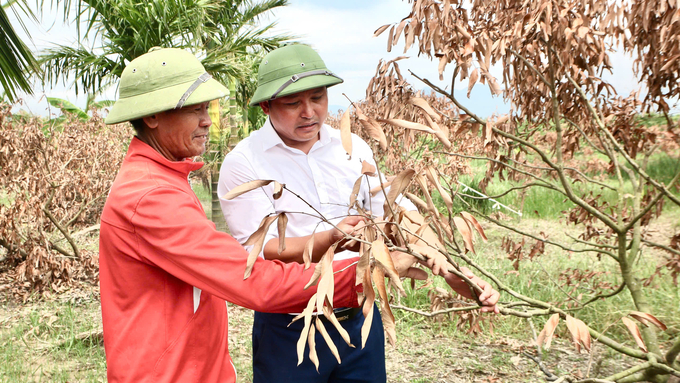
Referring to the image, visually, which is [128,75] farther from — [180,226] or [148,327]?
[148,327]

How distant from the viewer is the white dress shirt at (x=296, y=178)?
199 cm

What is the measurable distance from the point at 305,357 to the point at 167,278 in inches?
31.0

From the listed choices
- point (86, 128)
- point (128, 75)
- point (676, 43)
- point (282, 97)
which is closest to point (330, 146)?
point (282, 97)

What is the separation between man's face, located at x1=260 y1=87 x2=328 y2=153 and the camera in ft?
6.68

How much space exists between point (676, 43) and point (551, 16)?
27.0 inches

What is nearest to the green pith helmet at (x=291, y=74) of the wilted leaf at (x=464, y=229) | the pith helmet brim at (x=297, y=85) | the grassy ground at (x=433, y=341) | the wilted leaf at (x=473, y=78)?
the pith helmet brim at (x=297, y=85)

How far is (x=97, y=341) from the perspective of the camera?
15.0ft

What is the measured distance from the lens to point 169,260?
4.64ft

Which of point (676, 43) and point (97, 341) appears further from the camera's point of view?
point (97, 341)

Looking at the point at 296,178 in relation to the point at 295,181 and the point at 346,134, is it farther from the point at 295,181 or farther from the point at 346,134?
the point at 346,134

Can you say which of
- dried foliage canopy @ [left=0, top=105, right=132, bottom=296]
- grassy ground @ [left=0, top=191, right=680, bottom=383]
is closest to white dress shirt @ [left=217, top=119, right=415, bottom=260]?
grassy ground @ [left=0, top=191, right=680, bottom=383]

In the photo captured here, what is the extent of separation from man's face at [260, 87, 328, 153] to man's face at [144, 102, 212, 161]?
45 cm

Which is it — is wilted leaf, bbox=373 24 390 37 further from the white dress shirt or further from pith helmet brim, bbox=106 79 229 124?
pith helmet brim, bbox=106 79 229 124

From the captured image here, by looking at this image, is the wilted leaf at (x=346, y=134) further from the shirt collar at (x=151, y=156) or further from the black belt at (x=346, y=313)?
the black belt at (x=346, y=313)
